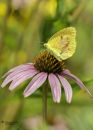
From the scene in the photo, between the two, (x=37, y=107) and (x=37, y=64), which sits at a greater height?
(x=37, y=64)

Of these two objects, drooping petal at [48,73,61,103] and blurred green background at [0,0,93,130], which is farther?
blurred green background at [0,0,93,130]

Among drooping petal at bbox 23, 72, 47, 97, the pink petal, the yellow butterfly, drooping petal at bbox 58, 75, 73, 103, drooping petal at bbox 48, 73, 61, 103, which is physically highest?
the yellow butterfly

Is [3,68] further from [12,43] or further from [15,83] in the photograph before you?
[15,83]

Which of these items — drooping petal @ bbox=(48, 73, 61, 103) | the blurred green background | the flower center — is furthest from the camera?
the blurred green background

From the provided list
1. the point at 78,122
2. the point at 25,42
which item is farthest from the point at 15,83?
the point at 25,42

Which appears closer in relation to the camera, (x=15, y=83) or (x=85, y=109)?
(x=15, y=83)
